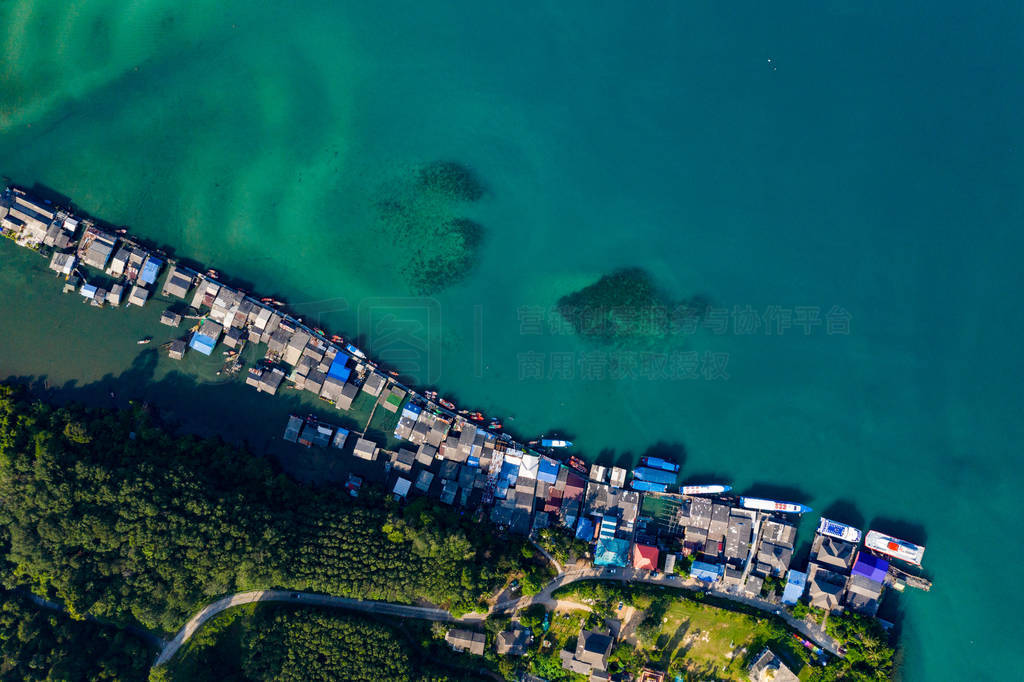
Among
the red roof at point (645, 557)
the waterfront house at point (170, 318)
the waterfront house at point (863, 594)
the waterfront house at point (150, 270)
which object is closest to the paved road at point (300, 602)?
the red roof at point (645, 557)

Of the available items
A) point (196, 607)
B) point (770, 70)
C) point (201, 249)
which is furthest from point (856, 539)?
point (201, 249)

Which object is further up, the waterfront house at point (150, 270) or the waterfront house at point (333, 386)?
the waterfront house at point (150, 270)

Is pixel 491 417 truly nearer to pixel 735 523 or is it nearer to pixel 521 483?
pixel 521 483

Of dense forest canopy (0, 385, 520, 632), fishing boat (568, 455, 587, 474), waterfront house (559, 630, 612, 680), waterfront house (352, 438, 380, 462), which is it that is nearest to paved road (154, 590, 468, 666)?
dense forest canopy (0, 385, 520, 632)

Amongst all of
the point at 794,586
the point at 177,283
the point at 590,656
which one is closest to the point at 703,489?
the point at 794,586

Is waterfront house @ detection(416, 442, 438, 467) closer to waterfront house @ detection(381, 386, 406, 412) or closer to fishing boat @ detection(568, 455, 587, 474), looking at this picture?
waterfront house @ detection(381, 386, 406, 412)

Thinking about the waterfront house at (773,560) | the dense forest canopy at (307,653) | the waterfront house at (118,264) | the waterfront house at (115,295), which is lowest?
the dense forest canopy at (307,653)

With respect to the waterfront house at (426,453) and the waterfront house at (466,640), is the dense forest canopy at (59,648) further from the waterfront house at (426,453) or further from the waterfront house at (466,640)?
the waterfront house at (426,453)

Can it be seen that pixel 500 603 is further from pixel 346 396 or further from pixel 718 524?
pixel 346 396
